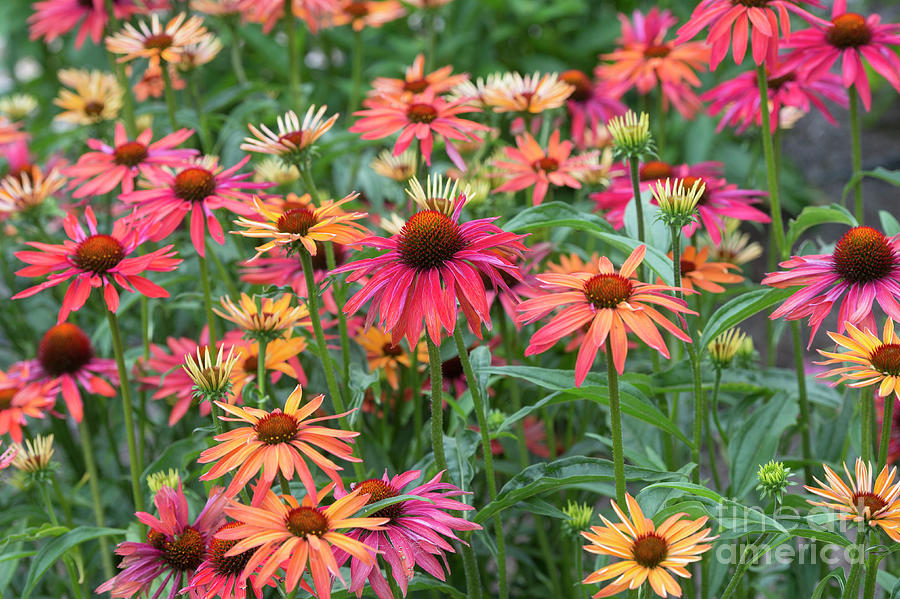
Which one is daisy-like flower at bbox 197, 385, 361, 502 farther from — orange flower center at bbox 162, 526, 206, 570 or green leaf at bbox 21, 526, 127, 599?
green leaf at bbox 21, 526, 127, 599

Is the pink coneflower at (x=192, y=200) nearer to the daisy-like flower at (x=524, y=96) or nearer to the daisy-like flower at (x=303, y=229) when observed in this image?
the daisy-like flower at (x=303, y=229)

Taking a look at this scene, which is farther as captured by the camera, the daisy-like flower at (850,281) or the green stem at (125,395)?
the green stem at (125,395)

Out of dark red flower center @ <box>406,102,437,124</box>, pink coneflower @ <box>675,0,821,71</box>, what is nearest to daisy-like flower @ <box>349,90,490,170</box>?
dark red flower center @ <box>406,102,437,124</box>

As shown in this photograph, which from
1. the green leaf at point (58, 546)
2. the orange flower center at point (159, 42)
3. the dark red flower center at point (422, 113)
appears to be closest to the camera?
the green leaf at point (58, 546)

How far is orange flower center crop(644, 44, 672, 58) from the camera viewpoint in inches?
64.8

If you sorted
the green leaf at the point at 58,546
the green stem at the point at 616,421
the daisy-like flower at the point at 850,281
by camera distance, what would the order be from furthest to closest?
the green leaf at the point at 58,546 → the daisy-like flower at the point at 850,281 → the green stem at the point at 616,421

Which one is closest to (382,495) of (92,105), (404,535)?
(404,535)

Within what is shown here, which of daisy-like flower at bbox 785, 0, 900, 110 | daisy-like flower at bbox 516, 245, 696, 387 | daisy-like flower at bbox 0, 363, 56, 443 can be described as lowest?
daisy-like flower at bbox 0, 363, 56, 443

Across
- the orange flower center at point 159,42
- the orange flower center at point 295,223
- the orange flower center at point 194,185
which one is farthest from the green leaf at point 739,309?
the orange flower center at point 159,42

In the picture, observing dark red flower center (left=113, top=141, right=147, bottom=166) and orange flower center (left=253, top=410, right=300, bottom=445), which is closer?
orange flower center (left=253, top=410, right=300, bottom=445)

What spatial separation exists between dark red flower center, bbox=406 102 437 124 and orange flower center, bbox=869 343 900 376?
0.68 metres

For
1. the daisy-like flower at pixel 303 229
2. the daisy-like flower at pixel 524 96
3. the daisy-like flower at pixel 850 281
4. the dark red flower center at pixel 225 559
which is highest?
the daisy-like flower at pixel 524 96

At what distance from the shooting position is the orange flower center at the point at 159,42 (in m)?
1.49

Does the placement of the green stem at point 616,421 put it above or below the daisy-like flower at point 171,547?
above
